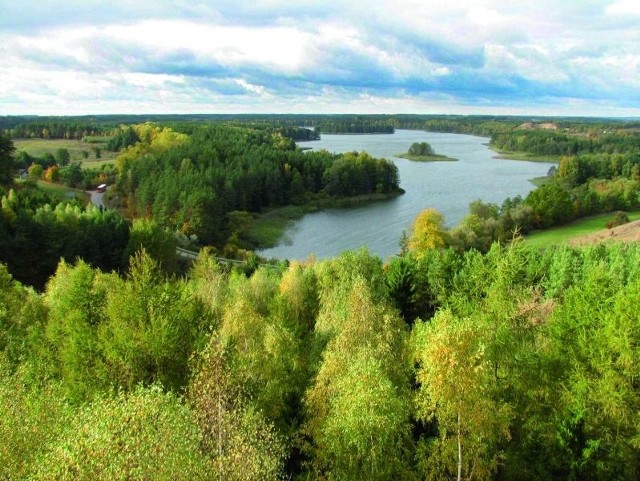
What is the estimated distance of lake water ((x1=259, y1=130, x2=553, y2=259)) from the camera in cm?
7031

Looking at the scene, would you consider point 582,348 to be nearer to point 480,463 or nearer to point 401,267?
point 480,463

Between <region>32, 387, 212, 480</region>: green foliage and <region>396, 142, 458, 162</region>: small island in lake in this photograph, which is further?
<region>396, 142, 458, 162</region>: small island in lake

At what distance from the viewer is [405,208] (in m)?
92.3

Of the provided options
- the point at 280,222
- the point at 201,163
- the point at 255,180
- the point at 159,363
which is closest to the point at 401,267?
the point at 159,363

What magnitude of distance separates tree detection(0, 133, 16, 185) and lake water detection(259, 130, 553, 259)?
34664 mm

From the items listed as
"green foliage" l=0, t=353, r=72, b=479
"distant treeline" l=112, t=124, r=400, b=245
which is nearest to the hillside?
"distant treeline" l=112, t=124, r=400, b=245

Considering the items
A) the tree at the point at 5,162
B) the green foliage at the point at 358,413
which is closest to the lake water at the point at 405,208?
the tree at the point at 5,162

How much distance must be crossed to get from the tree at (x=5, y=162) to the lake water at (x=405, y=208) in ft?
114

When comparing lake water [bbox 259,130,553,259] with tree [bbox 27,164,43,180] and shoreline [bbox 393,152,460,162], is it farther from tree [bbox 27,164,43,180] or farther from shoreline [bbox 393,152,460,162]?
tree [bbox 27,164,43,180]

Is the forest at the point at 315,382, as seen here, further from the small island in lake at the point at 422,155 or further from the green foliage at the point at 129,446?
the small island in lake at the point at 422,155

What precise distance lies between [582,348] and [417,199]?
82.5 metres

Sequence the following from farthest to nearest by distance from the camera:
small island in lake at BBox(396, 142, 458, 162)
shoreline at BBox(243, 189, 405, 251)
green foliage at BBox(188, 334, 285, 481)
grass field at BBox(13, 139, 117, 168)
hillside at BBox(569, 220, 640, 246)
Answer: small island in lake at BBox(396, 142, 458, 162) → grass field at BBox(13, 139, 117, 168) → shoreline at BBox(243, 189, 405, 251) → hillside at BBox(569, 220, 640, 246) → green foliage at BBox(188, 334, 285, 481)

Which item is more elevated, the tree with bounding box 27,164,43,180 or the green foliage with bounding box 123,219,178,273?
the tree with bounding box 27,164,43,180

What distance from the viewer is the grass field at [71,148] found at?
126 m
